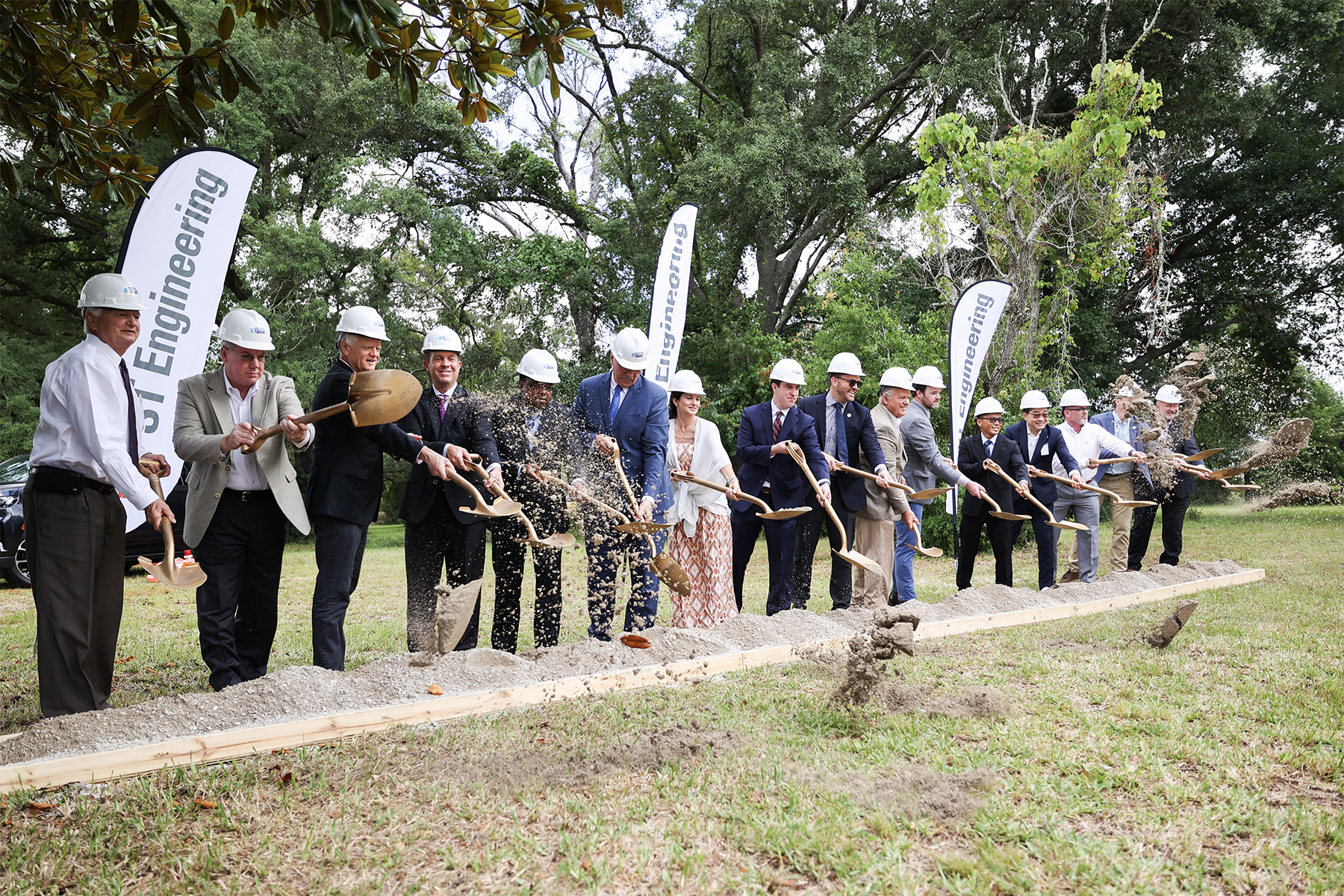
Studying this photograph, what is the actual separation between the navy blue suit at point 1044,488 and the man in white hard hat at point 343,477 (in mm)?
5722

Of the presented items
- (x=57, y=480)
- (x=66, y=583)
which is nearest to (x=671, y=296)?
(x=57, y=480)

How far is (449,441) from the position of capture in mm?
4715

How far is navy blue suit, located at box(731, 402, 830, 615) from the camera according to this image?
602 cm

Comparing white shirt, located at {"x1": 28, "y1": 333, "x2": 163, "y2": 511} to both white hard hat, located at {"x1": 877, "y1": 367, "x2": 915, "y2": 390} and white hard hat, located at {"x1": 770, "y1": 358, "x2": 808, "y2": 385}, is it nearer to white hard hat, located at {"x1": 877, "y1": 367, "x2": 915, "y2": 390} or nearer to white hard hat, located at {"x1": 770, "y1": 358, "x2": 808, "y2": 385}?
white hard hat, located at {"x1": 770, "y1": 358, "x2": 808, "y2": 385}

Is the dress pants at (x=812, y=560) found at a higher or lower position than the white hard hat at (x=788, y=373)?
lower

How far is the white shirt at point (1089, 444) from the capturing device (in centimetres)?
859

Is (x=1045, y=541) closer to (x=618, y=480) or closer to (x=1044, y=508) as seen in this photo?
(x=1044, y=508)

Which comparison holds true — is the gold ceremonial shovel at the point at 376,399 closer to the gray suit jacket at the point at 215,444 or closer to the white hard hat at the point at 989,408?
the gray suit jacket at the point at 215,444

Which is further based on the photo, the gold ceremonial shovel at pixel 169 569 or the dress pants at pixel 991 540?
the dress pants at pixel 991 540

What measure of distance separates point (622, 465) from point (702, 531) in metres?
0.92

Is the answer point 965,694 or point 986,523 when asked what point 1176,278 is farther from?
point 965,694

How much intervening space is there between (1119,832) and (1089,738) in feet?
2.97

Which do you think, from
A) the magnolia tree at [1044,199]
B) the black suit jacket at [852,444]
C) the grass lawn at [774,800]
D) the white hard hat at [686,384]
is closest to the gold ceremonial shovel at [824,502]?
the black suit jacket at [852,444]

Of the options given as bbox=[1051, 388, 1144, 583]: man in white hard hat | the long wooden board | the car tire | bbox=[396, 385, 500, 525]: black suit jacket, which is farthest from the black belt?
bbox=[1051, 388, 1144, 583]: man in white hard hat
